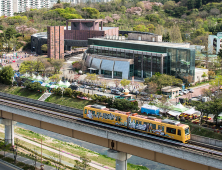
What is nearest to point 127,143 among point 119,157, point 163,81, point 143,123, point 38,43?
point 119,157

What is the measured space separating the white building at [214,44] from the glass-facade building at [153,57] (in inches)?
1295

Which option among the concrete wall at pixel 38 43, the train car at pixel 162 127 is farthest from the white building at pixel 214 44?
the train car at pixel 162 127

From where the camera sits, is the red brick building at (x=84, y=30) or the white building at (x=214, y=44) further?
the red brick building at (x=84, y=30)

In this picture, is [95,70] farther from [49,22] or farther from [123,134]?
[49,22]

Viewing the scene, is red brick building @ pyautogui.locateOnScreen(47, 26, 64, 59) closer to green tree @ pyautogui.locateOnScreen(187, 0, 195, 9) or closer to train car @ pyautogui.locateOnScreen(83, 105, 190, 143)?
train car @ pyautogui.locateOnScreen(83, 105, 190, 143)

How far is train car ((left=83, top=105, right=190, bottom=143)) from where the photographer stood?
114 feet

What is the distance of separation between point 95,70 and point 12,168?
180ft

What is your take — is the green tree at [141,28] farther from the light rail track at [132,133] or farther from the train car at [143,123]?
the train car at [143,123]

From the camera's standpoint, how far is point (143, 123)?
37500 mm

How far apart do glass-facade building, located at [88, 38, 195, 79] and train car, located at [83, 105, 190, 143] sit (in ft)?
146

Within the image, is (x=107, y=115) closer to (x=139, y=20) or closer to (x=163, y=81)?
(x=163, y=81)

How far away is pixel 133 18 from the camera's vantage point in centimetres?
18488

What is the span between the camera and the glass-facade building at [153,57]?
80812 mm

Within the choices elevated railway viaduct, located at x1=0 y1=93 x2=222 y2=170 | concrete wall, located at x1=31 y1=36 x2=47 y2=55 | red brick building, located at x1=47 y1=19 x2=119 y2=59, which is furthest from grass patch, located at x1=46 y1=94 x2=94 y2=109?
concrete wall, located at x1=31 y1=36 x2=47 y2=55
